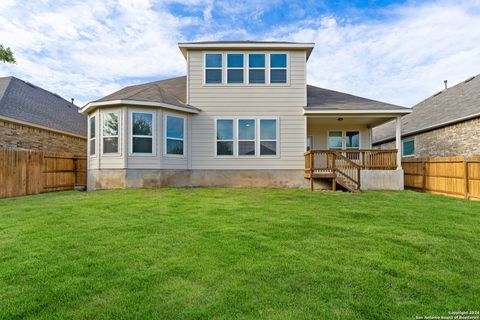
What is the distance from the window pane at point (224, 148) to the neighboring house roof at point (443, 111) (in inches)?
421

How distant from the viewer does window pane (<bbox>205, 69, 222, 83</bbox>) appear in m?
12.5

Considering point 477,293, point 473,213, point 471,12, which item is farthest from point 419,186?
point 477,293

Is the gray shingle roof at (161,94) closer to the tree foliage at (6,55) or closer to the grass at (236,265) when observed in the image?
the tree foliage at (6,55)

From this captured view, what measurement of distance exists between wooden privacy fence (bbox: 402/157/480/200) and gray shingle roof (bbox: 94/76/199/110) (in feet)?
34.1

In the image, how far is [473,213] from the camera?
6.97 meters

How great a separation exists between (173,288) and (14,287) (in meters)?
1.71

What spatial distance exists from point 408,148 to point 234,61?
1242cm

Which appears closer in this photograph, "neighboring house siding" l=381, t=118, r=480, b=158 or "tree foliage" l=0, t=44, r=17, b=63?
"tree foliage" l=0, t=44, r=17, b=63

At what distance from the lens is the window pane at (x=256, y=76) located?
1248 centimetres

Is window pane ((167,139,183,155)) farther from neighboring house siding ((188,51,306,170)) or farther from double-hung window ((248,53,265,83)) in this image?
double-hung window ((248,53,265,83))

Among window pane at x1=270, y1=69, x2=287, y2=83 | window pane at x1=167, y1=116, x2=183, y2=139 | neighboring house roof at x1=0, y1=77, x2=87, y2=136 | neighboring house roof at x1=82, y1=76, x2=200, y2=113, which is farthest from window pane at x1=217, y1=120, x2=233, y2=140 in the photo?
neighboring house roof at x1=0, y1=77, x2=87, y2=136

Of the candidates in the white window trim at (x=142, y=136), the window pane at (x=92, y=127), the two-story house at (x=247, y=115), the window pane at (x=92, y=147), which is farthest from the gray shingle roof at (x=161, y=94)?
the window pane at (x=92, y=147)

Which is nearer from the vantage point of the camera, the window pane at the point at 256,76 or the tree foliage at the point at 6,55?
the tree foliage at the point at 6,55

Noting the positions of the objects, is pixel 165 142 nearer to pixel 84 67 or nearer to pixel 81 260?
pixel 81 260
